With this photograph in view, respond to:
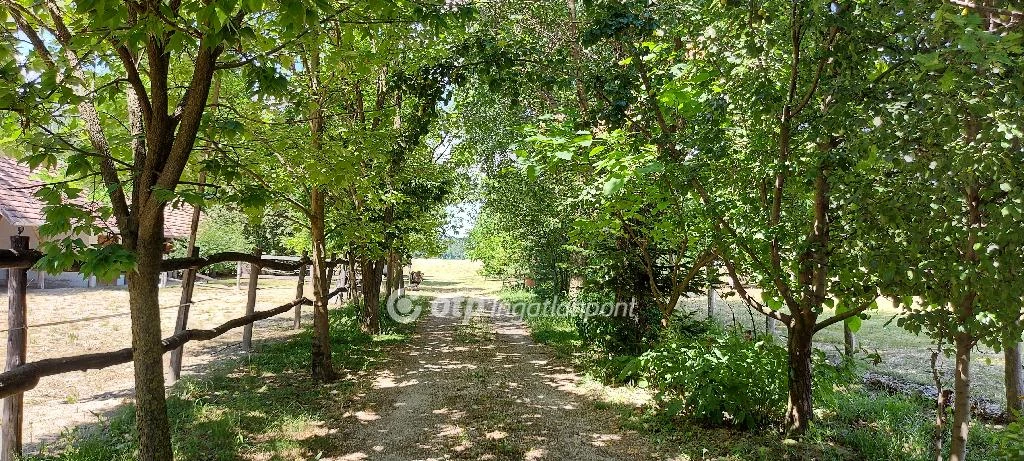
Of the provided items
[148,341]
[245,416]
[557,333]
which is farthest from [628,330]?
[148,341]

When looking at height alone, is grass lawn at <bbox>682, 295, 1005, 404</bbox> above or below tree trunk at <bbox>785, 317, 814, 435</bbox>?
below

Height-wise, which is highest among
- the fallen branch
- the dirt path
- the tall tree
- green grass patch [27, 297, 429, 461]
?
the tall tree

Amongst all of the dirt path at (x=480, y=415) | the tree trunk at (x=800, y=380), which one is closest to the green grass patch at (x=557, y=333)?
the dirt path at (x=480, y=415)

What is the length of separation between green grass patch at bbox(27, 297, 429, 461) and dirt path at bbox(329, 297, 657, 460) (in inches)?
16.3

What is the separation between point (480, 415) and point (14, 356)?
444 centimetres

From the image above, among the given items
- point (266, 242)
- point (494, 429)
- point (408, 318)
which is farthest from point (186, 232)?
point (494, 429)

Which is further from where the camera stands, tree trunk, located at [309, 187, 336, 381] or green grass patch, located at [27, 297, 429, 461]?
tree trunk, located at [309, 187, 336, 381]

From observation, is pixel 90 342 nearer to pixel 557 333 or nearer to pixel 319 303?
pixel 319 303

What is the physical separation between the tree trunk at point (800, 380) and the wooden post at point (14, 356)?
263 inches

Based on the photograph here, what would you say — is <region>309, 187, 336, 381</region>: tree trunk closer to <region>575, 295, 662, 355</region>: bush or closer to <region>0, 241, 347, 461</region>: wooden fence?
<region>0, 241, 347, 461</region>: wooden fence

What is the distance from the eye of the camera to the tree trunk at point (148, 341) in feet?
11.0

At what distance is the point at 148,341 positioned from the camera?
3441 millimetres

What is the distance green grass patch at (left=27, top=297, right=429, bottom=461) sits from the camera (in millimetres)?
4820

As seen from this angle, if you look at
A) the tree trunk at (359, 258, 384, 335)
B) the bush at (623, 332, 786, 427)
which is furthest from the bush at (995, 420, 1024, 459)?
the tree trunk at (359, 258, 384, 335)
